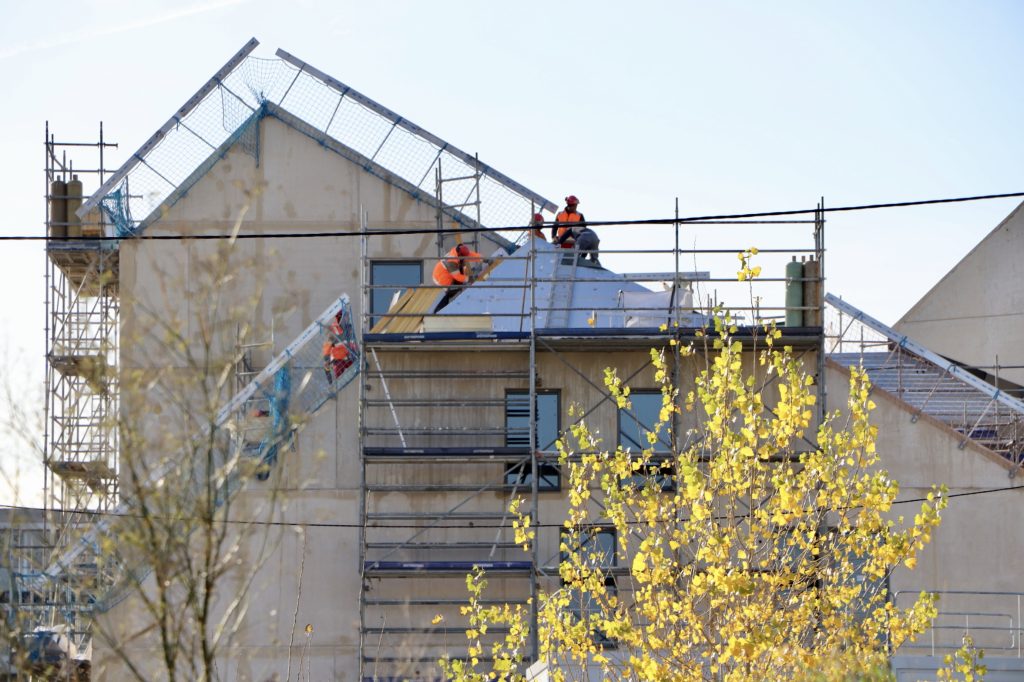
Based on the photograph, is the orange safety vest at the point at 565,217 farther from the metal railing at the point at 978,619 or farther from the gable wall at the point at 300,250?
the metal railing at the point at 978,619

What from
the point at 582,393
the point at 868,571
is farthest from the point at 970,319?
the point at 868,571

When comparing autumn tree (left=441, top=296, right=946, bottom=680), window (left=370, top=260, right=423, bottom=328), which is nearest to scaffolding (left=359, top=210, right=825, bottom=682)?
window (left=370, top=260, right=423, bottom=328)

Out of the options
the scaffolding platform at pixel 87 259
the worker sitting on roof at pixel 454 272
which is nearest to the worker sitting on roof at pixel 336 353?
the worker sitting on roof at pixel 454 272

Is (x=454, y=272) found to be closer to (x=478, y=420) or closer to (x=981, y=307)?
(x=478, y=420)

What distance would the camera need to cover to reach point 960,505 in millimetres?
25750

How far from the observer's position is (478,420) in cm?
2614

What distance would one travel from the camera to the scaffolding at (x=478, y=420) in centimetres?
2523

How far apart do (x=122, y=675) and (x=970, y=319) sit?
21.3 metres

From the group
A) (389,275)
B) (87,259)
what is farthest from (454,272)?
(87,259)

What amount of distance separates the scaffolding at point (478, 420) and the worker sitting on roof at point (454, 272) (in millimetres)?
384

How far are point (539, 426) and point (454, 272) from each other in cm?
299

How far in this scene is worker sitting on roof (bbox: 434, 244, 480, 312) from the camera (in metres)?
26.3

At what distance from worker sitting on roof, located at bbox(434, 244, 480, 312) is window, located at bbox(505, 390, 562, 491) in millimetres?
2067

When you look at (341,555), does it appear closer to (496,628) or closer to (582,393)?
(496,628)
